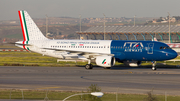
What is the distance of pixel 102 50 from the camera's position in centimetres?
4609

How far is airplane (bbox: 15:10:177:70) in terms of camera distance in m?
43.6

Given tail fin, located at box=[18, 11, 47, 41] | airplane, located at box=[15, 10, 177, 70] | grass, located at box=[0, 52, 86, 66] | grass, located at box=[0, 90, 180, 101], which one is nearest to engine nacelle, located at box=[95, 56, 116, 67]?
airplane, located at box=[15, 10, 177, 70]

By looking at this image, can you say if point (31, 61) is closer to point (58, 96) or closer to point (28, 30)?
point (28, 30)

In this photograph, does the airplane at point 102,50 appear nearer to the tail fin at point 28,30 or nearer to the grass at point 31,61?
the tail fin at point 28,30

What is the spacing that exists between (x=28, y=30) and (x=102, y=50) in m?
→ 14.1

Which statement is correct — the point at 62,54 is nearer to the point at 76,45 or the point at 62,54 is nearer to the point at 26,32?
the point at 76,45

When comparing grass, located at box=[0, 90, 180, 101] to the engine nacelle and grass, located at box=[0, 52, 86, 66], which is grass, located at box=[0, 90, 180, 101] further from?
grass, located at box=[0, 52, 86, 66]

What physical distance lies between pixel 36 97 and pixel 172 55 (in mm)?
26922

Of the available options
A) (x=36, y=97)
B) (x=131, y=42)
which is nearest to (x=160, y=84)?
(x=36, y=97)

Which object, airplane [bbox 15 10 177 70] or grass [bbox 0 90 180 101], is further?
airplane [bbox 15 10 177 70]

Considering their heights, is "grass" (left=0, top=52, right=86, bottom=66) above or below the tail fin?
below

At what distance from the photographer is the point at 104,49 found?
1812 inches

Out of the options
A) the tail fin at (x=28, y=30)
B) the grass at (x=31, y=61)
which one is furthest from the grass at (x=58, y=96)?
the grass at (x=31, y=61)

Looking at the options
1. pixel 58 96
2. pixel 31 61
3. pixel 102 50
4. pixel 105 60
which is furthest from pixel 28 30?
pixel 58 96
